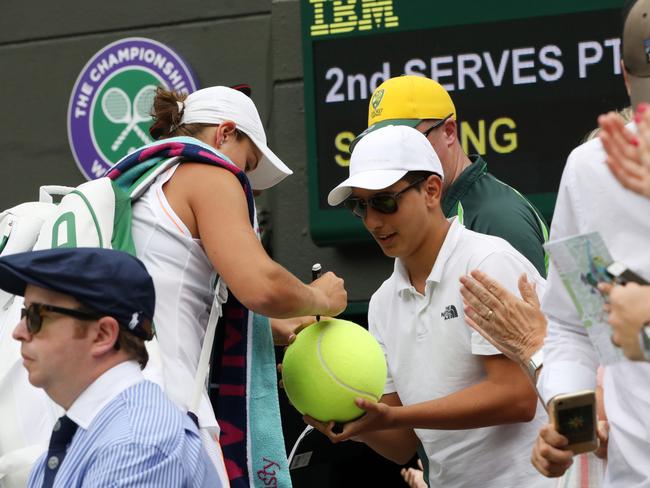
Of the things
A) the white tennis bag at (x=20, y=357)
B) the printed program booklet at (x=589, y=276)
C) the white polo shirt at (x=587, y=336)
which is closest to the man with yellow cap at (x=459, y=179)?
the white tennis bag at (x=20, y=357)

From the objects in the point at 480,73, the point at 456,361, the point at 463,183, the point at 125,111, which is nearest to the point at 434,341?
the point at 456,361

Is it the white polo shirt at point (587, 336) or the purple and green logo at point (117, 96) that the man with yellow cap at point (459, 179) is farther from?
the purple and green logo at point (117, 96)

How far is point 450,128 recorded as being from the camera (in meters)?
5.06

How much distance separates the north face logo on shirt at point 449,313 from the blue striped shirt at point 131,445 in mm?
1223

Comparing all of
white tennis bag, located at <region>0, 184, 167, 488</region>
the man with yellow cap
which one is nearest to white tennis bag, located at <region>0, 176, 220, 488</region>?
white tennis bag, located at <region>0, 184, 167, 488</region>

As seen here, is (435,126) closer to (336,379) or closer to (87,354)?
(336,379)

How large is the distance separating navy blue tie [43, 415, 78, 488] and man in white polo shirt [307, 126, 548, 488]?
110cm

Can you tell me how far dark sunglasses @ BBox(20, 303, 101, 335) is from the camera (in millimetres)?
2918

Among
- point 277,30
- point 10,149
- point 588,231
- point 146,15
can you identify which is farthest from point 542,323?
point 10,149

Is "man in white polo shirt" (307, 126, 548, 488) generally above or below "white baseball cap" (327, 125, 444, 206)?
below

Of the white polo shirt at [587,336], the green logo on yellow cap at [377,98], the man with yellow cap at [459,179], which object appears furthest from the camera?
the green logo on yellow cap at [377,98]

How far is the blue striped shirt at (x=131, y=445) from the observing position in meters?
2.73

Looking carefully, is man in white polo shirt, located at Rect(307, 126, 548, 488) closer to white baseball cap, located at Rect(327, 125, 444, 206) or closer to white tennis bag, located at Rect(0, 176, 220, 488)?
A: white baseball cap, located at Rect(327, 125, 444, 206)

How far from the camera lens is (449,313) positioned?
3.98 m
